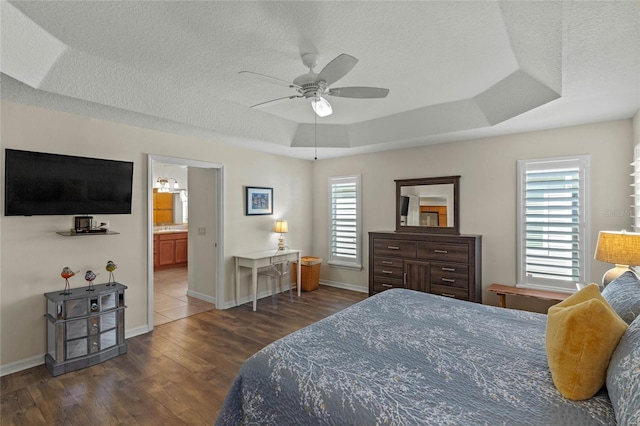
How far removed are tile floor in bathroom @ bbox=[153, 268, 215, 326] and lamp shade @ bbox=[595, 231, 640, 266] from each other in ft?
15.4

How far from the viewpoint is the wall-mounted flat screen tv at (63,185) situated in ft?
9.41

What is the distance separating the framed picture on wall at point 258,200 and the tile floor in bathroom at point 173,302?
5.36 ft

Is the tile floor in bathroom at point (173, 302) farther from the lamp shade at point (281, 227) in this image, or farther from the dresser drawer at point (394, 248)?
the dresser drawer at point (394, 248)

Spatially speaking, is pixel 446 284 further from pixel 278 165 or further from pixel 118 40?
pixel 118 40

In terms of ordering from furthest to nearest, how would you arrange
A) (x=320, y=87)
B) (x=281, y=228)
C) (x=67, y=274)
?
1. (x=281, y=228)
2. (x=67, y=274)
3. (x=320, y=87)

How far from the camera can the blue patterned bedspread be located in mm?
1234

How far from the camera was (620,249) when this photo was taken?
2.55 meters

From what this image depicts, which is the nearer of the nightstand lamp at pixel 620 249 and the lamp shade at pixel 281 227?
the nightstand lamp at pixel 620 249

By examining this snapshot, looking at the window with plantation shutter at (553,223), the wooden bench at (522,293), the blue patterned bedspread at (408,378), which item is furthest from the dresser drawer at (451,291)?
the blue patterned bedspread at (408,378)

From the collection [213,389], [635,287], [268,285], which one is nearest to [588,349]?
[635,287]

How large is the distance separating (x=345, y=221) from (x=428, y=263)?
187cm

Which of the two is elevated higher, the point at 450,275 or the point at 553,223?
the point at 553,223

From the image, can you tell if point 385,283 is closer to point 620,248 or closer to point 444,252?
point 444,252

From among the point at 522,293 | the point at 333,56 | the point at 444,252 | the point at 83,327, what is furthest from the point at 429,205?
the point at 83,327
